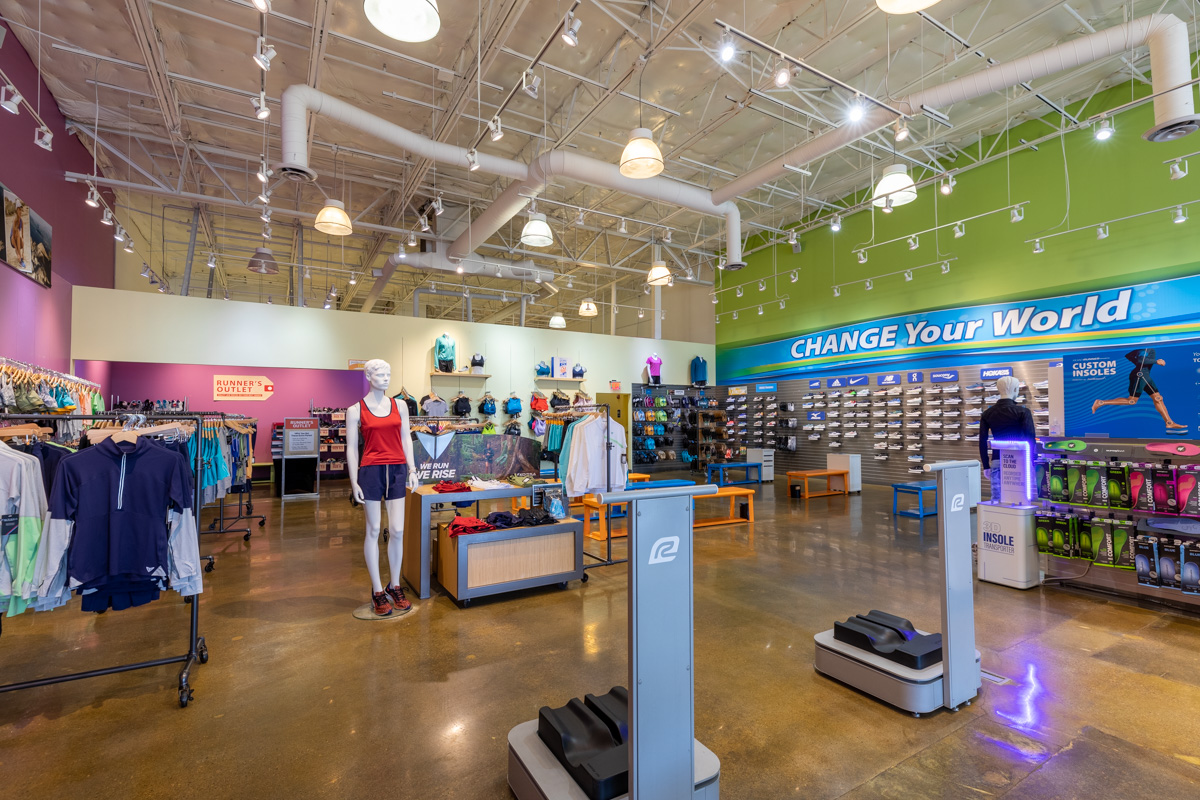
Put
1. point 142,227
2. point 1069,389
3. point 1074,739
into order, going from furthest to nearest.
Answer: point 142,227 → point 1069,389 → point 1074,739

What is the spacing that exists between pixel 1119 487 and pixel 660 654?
4.86 m

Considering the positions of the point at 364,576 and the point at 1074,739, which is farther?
the point at 364,576

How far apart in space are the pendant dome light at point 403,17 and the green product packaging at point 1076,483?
6042 millimetres

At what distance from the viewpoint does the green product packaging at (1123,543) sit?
14.0 feet

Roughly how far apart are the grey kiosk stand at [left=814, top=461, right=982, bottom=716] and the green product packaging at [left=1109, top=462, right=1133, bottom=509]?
2701 millimetres

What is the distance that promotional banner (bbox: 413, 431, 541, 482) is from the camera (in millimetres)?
5129

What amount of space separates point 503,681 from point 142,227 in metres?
15.8

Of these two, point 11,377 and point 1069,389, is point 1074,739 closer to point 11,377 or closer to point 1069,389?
point 1069,389

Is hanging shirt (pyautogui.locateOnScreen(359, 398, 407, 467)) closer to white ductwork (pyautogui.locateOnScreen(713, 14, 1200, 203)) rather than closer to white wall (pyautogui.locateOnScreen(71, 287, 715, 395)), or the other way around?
white ductwork (pyautogui.locateOnScreen(713, 14, 1200, 203))

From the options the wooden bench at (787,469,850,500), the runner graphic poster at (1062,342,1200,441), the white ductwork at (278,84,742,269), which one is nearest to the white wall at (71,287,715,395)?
the white ductwork at (278,84,742,269)

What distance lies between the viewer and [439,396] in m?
11.4

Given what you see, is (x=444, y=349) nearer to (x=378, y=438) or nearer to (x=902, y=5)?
(x=378, y=438)


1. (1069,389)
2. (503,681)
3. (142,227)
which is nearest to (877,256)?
(1069,389)

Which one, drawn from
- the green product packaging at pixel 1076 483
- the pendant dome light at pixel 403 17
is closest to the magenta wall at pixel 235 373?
the pendant dome light at pixel 403 17
